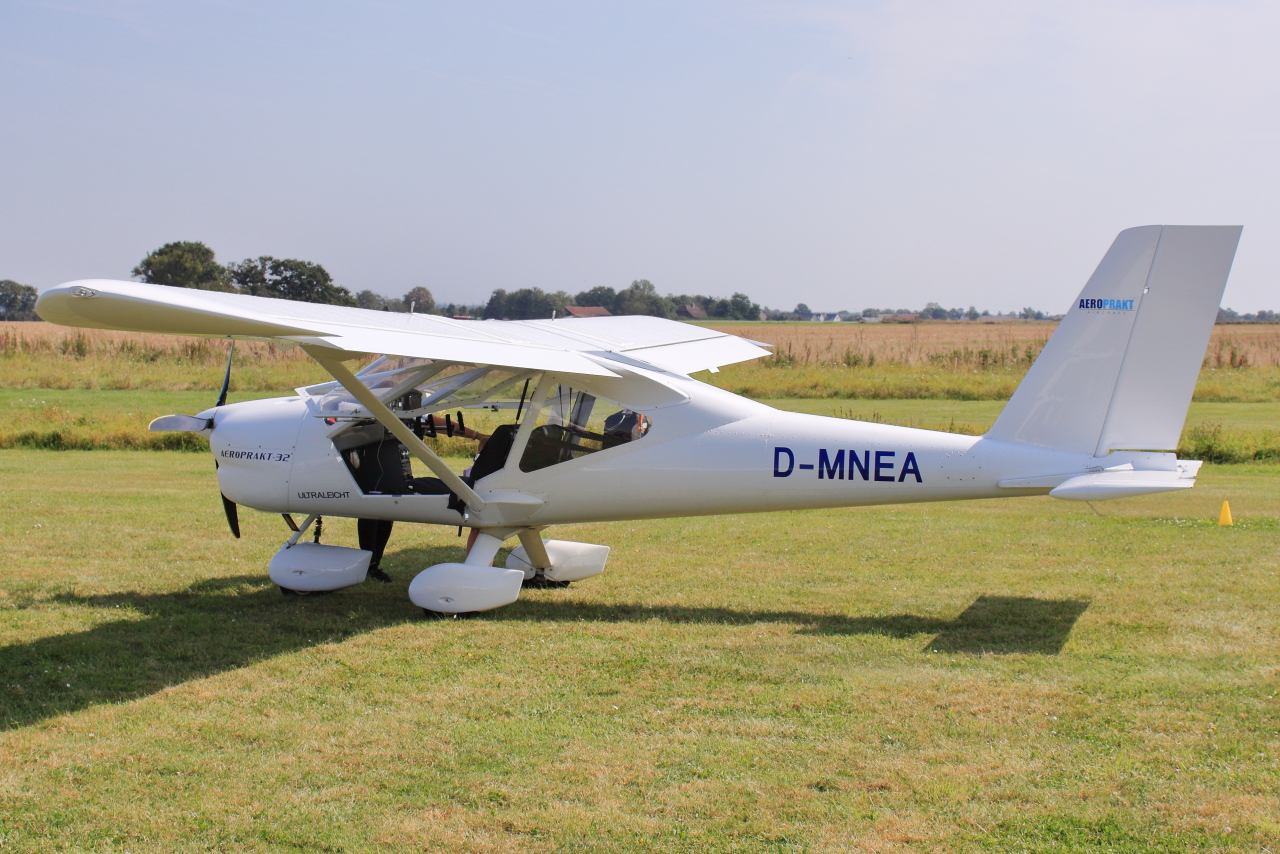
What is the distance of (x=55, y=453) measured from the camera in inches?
624

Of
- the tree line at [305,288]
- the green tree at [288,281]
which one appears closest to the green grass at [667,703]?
the tree line at [305,288]

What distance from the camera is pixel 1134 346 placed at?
6648mm

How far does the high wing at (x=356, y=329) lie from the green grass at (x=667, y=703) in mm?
1837

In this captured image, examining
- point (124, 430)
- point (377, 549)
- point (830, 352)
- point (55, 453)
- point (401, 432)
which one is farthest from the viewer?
point (830, 352)

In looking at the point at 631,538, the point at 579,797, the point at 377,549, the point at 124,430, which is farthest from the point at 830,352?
Answer: the point at 579,797

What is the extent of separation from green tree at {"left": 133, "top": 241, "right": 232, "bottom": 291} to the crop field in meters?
45.2

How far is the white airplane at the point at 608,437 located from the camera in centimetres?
654

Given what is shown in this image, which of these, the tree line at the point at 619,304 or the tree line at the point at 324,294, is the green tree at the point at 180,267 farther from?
the tree line at the point at 619,304

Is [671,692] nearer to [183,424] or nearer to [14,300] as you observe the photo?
[183,424]

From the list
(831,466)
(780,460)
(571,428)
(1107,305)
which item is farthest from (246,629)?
(1107,305)

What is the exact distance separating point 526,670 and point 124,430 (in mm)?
13508

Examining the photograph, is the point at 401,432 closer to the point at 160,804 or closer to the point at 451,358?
the point at 451,358

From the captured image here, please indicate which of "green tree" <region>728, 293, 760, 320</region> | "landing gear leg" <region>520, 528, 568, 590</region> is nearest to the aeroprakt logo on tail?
"landing gear leg" <region>520, 528, 568, 590</region>

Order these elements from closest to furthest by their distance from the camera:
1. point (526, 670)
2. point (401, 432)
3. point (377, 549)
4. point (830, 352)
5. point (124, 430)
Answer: point (526, 670), point (401, 432), point (377, 549), point (124, 430), point (830, 352)
